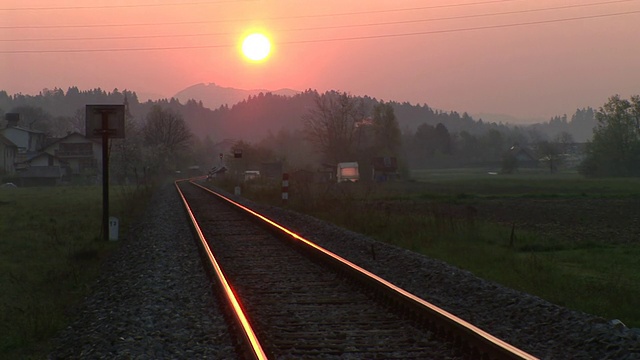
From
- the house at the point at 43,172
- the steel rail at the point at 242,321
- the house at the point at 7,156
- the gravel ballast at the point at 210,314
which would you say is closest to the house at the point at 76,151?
the house at the point at 43,172

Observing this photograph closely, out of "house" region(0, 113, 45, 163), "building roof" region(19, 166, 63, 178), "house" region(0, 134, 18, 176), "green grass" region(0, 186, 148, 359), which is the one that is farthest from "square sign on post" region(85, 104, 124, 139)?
"house" region(0, 113, 45, 163)

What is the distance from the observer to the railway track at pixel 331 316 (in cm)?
666

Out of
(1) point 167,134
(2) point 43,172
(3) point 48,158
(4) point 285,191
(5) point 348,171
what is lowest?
(2) point 43,172

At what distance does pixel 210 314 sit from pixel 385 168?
97.0 metres

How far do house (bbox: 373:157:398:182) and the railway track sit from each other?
9151 centimetres

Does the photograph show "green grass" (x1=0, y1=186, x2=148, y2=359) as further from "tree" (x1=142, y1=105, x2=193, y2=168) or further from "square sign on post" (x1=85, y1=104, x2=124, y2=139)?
"tree" (x1=142, y1=105, x2=193, y2=168)

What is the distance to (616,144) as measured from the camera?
4488 inches

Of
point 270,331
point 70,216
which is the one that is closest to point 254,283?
point 270,331

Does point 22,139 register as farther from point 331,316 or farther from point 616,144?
point 331,316

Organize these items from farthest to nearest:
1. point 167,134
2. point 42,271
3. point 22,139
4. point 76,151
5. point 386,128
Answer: point 167,134, point 386,128, point 22,139, point 76,151, point 42,271

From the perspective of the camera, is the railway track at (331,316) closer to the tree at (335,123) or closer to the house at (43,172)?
the house at (43,172)

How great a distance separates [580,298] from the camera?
1011 cm

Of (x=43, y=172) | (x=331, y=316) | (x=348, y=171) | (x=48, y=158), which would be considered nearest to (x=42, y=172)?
(x=43, y=172)

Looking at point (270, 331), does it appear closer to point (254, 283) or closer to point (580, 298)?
point (254, 283)
